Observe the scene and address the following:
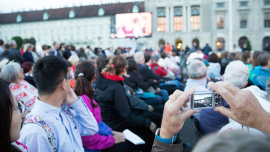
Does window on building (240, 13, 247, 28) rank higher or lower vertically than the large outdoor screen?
higher

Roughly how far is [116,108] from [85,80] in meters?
0.64

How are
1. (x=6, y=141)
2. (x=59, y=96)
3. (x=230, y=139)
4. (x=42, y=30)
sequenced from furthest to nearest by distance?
(x=42, y=30), (x=59, y=96), (x=6, y=141), (x=230, y=139)

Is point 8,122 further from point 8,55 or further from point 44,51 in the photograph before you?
point 44,51

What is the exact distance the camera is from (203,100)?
4.01 feet

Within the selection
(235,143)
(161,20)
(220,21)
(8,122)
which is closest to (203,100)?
(235,143)

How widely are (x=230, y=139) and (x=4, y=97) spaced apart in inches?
Answer: 47.8

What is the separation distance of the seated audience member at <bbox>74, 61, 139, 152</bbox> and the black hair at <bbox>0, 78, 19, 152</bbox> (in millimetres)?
1263

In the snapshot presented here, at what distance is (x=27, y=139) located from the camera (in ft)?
4.99

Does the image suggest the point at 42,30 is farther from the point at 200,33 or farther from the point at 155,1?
the point at 200,33

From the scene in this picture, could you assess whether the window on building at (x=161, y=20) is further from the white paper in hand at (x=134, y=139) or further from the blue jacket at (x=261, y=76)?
the white paper in hand at (x=134, y=139)

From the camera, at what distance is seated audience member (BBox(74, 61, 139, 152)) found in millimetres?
2420

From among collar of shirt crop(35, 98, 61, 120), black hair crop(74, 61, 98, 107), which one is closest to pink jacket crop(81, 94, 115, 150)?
black hair crop(74, 61, 98, 107)

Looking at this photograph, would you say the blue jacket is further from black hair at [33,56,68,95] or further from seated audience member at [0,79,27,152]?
seated audience member at [0,79,27,152]

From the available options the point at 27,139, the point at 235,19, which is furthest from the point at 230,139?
the point at 235,19
